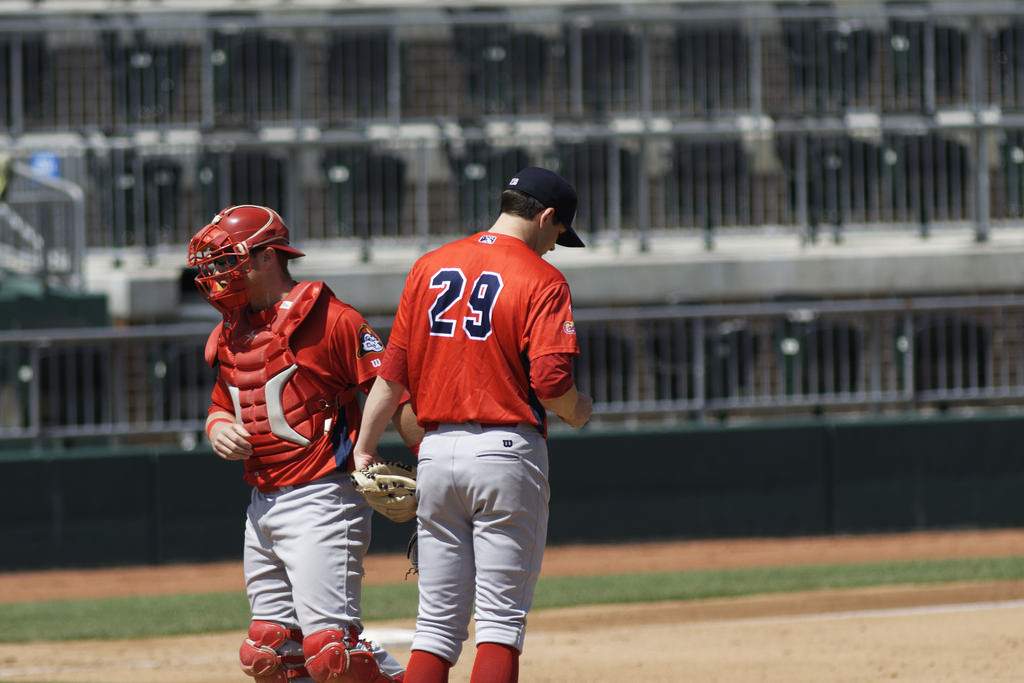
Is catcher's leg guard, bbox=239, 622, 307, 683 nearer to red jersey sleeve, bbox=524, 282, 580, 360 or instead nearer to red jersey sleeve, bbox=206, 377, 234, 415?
red jersey sleeve, bbox=206, 377, 234, 415

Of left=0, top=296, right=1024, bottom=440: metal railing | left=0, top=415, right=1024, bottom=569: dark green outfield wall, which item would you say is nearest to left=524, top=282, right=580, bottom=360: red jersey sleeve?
left=0, top=415, right=1024, bottom=569: dark green outfield wall

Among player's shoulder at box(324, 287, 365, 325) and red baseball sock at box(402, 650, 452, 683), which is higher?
player's shoulder at box(324, 287, 365, 325)

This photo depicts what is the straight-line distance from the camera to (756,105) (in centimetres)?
2130

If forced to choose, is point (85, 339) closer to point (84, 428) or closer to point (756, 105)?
point (84, 428)

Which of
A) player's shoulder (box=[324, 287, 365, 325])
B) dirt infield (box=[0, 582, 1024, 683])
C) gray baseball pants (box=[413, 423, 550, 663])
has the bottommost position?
dirt infield (box=[0, 582, 1024, 683])

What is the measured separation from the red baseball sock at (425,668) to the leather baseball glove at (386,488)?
0.51m

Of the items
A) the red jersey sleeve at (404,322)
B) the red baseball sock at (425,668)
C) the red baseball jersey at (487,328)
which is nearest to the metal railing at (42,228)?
the red jersey sleeve at (404,322)

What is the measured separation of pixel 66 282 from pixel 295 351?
11.7m

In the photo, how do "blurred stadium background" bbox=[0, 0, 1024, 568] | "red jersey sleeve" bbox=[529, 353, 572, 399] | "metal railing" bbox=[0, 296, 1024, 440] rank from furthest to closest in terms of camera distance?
"blurred stadium background" bbox=[0, 0, 1024, 568], "metal railing" bbox=[0, 296, 1024, 440], "red jersey sleeve" bbox=[529, 353, 572, 399]

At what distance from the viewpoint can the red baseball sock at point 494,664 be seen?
574 cm

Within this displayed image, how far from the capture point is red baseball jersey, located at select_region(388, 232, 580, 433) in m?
5.74

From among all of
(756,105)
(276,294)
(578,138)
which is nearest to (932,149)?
(756,105)

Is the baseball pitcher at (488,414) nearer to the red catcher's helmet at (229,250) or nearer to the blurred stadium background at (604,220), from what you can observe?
the red catcher's helmet at (229,250)

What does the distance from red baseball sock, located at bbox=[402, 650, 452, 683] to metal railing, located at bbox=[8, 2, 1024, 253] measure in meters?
13.6
